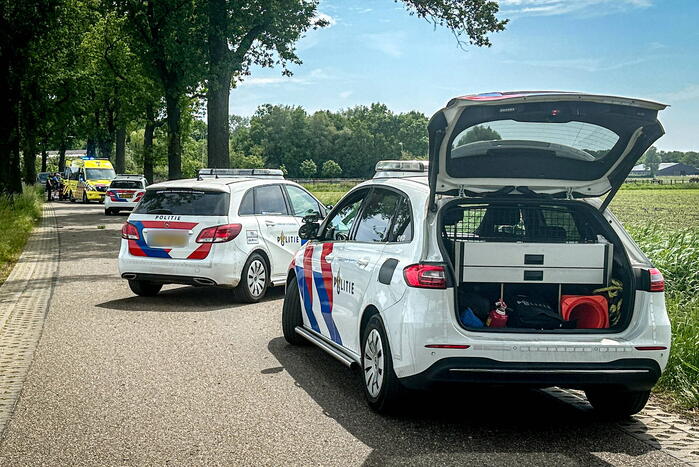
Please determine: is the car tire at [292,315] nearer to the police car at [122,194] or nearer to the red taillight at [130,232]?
the red taillight at [130,232]

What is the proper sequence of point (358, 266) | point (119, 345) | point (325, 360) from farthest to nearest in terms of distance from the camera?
point (119, 345), point (325, 360), point (358, 266)

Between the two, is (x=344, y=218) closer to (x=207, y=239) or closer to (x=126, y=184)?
(x=207, y=239)

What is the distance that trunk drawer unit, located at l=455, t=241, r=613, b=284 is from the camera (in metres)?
5.80

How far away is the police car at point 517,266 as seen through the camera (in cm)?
550

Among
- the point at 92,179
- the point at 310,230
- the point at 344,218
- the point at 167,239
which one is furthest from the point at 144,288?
the point at 92,179

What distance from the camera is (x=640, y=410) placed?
599 centimetres

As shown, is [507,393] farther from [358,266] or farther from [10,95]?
[10,95]

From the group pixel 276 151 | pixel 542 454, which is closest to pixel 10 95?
pixel 542 454

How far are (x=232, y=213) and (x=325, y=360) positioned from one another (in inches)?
155

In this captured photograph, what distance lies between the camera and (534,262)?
5844 millimetres

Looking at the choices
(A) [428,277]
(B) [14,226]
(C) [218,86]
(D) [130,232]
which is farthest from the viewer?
(C) [218,86]

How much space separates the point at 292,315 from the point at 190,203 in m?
3.56

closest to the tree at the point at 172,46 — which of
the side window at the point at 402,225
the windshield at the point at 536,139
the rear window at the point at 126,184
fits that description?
the rear window at the point at 126,184

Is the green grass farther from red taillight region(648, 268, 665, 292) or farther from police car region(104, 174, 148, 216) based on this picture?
red taillight region(648, 268, 665, 292)
